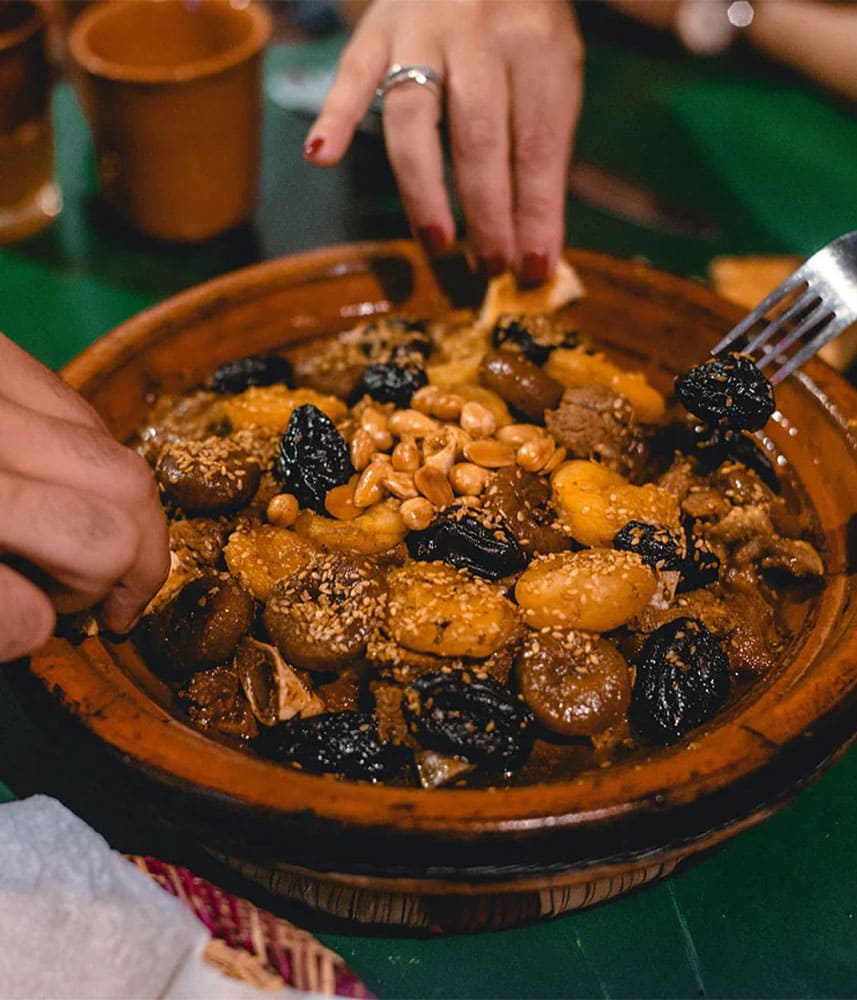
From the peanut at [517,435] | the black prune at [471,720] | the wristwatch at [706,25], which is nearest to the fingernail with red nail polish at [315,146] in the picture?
the peanut at [517,435]

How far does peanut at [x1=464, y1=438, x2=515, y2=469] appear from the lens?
1.17 m

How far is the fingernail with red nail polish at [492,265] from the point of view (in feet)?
4.98

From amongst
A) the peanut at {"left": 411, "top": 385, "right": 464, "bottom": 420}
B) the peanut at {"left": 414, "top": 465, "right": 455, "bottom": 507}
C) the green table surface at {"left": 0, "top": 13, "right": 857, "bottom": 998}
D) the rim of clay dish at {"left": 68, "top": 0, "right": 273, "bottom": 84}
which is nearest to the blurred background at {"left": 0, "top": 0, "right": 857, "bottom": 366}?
the green table surface at {"left": 0, "top": 13, "right": 857, "bottom": 998}

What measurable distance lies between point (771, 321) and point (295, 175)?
1.43 metres

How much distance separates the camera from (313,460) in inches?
44.8

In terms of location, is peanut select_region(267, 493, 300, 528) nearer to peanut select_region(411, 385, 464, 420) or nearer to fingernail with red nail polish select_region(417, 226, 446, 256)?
peanut select_region(411, 385, 464, 420)

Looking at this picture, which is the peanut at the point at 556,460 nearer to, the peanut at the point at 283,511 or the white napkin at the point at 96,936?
the peanut at the point at 283,511

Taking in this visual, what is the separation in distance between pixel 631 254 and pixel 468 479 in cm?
110

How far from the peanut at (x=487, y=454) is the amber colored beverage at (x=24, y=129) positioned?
1317 millimetres

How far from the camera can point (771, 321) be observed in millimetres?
1328

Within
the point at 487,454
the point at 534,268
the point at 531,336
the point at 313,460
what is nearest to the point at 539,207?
the point at 534,268

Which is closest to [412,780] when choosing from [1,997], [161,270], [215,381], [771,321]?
[1,997]

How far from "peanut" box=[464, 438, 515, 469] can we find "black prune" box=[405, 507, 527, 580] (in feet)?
0.36

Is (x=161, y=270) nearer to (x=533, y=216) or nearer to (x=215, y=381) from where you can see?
(x=215, y=381)
